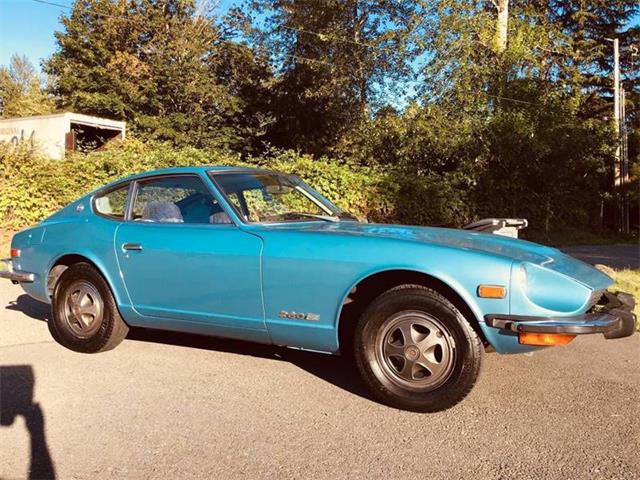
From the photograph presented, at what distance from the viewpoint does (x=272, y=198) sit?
4.59m

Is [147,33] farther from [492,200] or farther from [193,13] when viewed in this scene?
[492,200]

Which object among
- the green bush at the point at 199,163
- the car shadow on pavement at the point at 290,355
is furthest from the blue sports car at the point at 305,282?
the green bush at the point at 199,163

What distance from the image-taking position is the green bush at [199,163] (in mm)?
11812

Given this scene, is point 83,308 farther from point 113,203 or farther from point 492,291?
point 492,291

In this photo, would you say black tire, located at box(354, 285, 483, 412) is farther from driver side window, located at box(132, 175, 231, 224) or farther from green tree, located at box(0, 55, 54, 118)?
green tree, located at box(0, 55, 54, 118)

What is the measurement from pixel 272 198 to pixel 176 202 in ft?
2.61

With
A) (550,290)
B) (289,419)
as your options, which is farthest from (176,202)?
(550,290)

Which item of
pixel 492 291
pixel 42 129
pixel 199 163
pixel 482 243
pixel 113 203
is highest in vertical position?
pixel 42 129

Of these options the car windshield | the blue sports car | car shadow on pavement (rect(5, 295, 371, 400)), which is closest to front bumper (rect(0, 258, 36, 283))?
the blue sports car

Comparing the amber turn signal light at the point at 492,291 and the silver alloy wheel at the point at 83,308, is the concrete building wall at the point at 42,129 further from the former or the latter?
the amber turn signal light at the point at 492,291

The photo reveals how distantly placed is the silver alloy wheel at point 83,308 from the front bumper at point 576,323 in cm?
311

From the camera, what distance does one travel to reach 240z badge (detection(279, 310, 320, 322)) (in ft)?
11.9

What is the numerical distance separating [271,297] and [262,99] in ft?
74.8

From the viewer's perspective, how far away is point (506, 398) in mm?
3691
